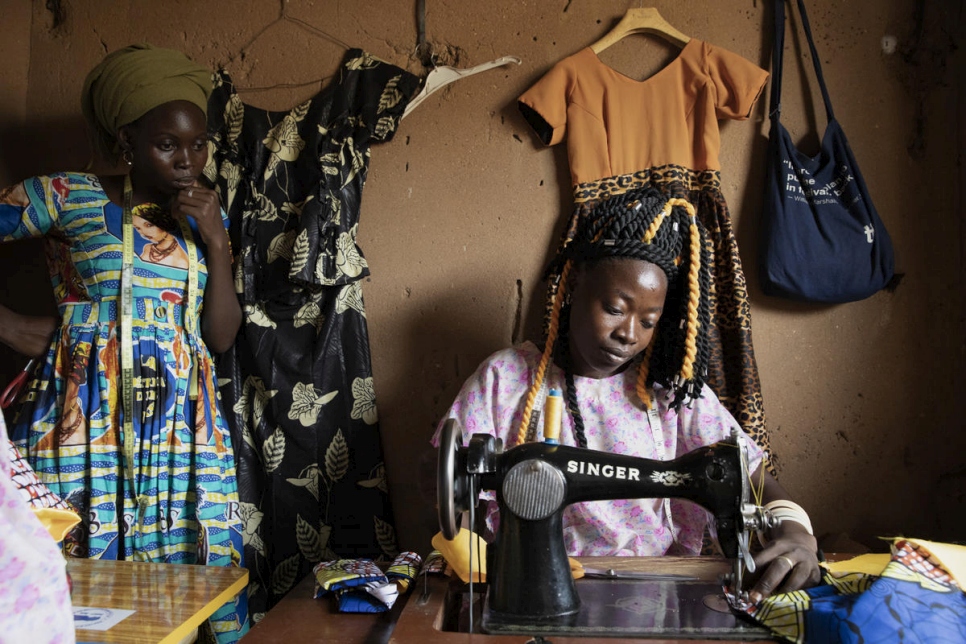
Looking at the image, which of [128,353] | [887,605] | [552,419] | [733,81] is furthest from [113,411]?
[733,81]

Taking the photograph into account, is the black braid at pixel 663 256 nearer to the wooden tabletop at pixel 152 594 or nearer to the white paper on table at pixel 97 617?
the wooden tabletop at pixel 152 594

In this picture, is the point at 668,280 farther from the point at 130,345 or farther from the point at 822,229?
the point at 130,345

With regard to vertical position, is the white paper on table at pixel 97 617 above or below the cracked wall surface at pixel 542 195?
below

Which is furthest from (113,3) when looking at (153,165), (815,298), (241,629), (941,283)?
(941,283)

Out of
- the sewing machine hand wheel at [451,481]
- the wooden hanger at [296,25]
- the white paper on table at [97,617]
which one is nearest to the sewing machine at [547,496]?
the sewing machine hand wheel at [451,481]

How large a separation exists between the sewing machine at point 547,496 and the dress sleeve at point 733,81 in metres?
1.19

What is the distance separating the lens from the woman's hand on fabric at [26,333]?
188 centimetres

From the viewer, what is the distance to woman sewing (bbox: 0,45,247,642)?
1.83 m

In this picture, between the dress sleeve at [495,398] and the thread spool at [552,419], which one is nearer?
the thread spool at [552,419]

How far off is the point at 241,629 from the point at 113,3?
6.46 feet

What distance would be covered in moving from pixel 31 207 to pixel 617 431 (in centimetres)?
156

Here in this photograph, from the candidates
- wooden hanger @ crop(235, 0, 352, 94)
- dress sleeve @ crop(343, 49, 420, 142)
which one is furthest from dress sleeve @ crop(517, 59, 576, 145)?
wooden hanger @ crop(235, 0, 352, 94)

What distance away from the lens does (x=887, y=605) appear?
104cm

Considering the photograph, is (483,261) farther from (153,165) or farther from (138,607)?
(138,607)
